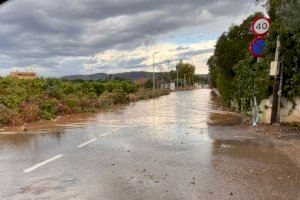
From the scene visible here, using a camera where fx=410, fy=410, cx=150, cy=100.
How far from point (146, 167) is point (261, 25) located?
8.28 metres

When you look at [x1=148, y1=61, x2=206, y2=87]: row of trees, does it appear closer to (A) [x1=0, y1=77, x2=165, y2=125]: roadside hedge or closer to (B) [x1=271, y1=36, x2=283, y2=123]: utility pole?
(A) [x1=0, y1=77, x2=165, y2=125]: roadside hedge

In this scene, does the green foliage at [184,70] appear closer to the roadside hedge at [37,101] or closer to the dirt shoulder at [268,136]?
the roadside hedge at [37,101]

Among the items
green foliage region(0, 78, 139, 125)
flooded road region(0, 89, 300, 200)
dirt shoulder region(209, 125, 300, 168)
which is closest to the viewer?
flooded road region(0, 89, 300, 200)

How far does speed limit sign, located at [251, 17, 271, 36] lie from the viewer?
45.5ft

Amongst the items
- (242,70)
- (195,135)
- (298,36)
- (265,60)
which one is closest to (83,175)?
(195,135)

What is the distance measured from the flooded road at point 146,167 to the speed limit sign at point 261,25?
13.3 ft

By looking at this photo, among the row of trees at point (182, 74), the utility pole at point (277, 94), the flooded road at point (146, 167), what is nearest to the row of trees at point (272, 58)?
the utility pole at point (277, 94)

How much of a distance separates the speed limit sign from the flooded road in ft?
13.3

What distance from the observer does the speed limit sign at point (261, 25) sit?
45.5 ft

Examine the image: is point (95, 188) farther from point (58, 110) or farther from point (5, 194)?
point (58, 110)

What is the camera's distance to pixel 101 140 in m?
11.5

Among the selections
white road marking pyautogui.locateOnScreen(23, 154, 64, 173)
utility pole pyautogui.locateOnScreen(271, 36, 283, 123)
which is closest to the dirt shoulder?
utility pole pyautogui.locateOnScreen(271, 36, 283, 123)


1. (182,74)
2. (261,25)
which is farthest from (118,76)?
(261,25)

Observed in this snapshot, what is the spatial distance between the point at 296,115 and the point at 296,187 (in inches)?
291
